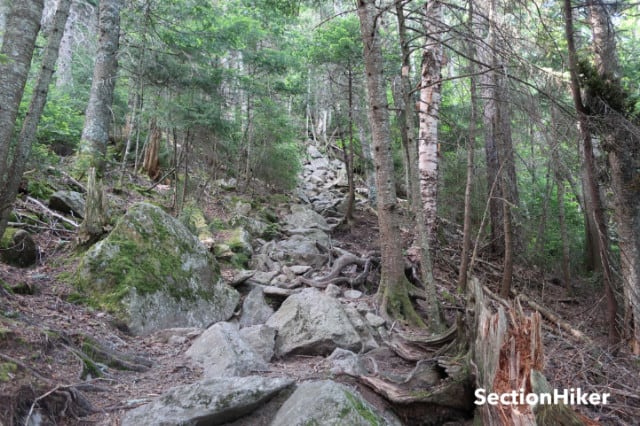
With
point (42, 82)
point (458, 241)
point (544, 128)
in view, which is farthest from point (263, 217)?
point (544, 128)

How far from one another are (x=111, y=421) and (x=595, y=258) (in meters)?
13.4

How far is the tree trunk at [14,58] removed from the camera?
4.25 m

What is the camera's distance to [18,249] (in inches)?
205

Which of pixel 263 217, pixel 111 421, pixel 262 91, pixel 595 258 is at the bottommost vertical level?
→ pixel 111 421

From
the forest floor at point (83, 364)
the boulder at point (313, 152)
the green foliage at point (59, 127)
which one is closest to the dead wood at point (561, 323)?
the forest floor at point (83, 364)

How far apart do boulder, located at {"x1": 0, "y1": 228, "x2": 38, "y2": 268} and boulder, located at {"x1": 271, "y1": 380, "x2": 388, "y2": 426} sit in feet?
14.6

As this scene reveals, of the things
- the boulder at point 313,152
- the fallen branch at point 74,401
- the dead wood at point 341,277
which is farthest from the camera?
the boulder at point 313,152

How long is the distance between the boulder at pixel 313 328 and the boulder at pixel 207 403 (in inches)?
60.6

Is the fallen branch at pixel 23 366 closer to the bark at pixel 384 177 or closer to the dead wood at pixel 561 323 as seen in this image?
the bark at pixel 384 177

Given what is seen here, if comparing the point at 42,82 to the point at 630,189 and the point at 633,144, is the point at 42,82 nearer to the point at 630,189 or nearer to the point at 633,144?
the point at 633,144

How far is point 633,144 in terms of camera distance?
521 cm

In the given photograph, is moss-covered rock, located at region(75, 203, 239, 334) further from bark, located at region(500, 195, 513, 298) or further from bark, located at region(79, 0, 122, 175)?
bark, located at region(500, 195, 513, 298)

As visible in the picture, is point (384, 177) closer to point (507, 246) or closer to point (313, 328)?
point (313, 328)

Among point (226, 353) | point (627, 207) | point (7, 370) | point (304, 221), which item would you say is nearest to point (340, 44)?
point (304, 221)
